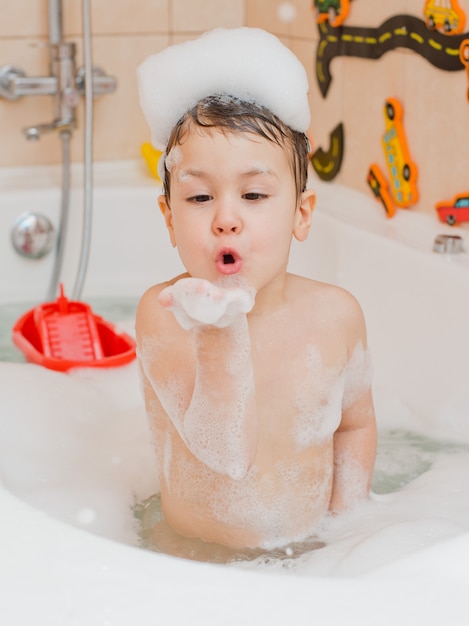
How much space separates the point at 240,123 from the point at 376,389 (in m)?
0.77

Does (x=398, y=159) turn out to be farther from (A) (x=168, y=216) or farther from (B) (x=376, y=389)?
(A) (x=168, y=216)

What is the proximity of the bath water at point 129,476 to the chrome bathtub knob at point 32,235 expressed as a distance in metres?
0.59

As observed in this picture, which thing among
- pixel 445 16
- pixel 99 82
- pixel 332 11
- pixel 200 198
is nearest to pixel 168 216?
pixel 200 198

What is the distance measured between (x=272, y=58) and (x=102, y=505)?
22.4 inches

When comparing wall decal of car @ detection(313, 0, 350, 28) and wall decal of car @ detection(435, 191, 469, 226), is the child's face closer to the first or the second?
wall decal of car @ detection(435, 191, 469, 226)

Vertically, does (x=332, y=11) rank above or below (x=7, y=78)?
above

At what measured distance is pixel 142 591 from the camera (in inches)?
24.3

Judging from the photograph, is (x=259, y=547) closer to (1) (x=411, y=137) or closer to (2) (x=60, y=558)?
(2) (x=60, y=558)

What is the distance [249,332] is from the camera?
40.7 inches

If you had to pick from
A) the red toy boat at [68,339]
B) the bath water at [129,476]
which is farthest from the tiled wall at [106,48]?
the bath water at [129,476]

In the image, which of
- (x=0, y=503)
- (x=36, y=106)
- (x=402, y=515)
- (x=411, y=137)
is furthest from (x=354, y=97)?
(x=0, y=503)

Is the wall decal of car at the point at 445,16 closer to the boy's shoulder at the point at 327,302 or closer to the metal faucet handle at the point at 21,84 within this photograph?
the boy's shoulder at the point at 327,302

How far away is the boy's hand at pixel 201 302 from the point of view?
752mm

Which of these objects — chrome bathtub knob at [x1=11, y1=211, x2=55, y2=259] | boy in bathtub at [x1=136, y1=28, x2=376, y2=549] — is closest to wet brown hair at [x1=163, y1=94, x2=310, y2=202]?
boy in bathtub at [x1=136, y1=28, x2=376, y2=549]
